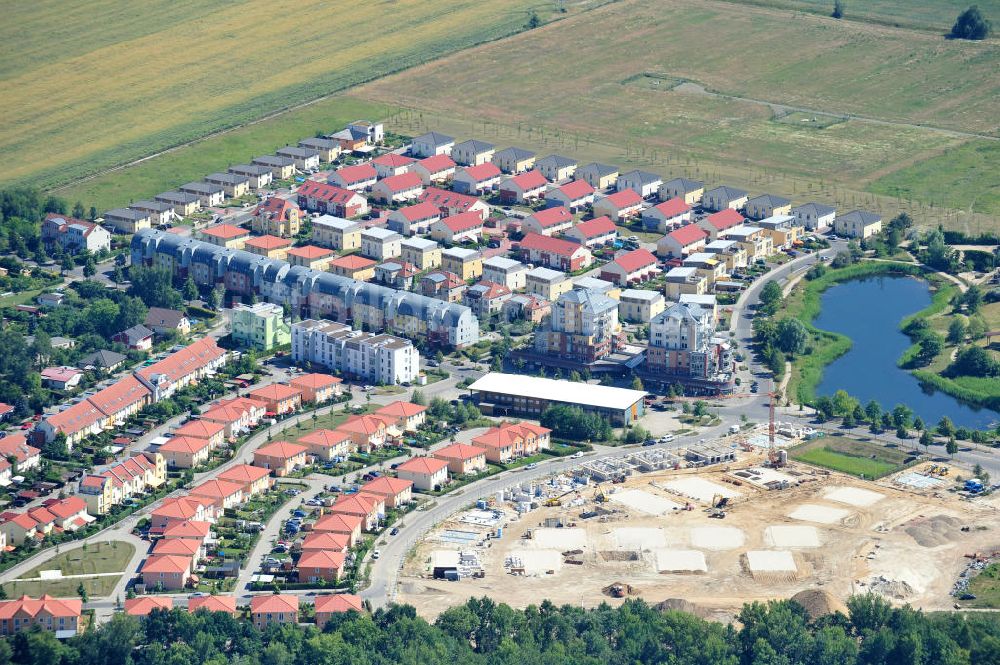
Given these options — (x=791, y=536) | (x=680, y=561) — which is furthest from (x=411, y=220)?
(x=680, y=561)

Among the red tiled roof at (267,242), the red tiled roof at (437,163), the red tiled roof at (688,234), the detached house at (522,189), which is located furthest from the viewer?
the red tiled roof at (437,163)

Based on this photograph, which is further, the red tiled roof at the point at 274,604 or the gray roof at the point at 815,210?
the gray roof at the point at 815,210

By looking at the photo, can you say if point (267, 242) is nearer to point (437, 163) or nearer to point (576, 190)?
point (437, 163)

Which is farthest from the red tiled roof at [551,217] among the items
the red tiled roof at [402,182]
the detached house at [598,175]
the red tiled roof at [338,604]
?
the red tiled roof at [338,604]

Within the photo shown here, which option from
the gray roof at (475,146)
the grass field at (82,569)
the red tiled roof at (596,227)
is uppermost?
the gray roof at (475,146)

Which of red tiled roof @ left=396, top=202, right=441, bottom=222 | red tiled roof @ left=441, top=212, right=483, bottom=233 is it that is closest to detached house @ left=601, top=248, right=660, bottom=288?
red tiled roof @ left=441, top=212, right=483, bottom=233

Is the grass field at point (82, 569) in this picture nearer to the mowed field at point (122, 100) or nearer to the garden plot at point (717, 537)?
the garden plot at point (717, 537)

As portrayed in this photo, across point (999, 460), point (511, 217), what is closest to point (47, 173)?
point (511, 217)
